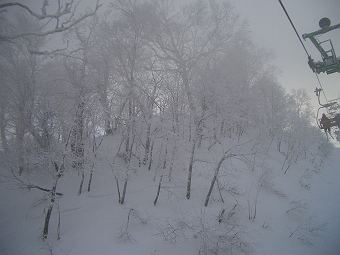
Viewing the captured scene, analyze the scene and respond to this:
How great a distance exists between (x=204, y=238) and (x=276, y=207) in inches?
420

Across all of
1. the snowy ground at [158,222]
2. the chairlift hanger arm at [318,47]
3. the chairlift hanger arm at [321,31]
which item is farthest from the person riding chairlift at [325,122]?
the snowy ground at [158,222]

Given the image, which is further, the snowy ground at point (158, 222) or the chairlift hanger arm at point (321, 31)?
the snowy ground at point (158, 222)

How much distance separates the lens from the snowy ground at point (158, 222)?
17.1 meters

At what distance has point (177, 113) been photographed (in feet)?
75.6

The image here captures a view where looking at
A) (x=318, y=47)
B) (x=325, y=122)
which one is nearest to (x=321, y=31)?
(x=318, y=47)

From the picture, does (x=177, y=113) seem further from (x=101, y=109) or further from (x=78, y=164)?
(x=78, y=164)

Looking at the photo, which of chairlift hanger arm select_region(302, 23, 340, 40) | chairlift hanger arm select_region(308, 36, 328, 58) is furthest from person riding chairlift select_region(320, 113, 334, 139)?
chairlift hanger arm select_region(302, 23, 340, 40)

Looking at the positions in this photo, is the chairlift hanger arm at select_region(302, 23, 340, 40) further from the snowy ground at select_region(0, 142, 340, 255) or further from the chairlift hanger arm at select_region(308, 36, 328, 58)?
the snowy ground at select_region(0, 142, 340, 255)

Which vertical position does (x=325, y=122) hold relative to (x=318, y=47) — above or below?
below

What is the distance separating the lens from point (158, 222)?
748 inches

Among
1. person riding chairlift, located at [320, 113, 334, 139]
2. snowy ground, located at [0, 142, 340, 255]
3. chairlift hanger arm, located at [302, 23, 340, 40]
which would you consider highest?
chairlift hanger arm, located at [302, 23, 340, 40]

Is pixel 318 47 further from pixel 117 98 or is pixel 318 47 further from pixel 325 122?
pixel 117 98

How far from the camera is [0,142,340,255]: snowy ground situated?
17094mm

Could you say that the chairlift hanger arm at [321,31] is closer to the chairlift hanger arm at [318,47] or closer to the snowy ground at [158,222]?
the chairlift hanger arm at [318,47]
